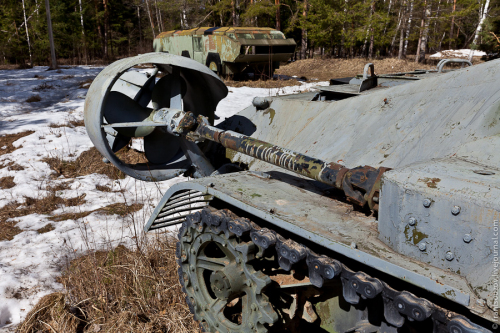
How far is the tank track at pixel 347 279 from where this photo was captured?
157 cm

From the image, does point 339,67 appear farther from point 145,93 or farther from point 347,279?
point 347,279

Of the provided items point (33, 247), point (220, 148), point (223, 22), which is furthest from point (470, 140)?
point (223, 22)

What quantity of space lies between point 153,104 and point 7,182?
11.6ft

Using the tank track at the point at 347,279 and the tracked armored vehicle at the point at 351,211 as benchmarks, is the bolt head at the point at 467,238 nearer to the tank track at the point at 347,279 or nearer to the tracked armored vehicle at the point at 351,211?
the tracked armored vehicle at the point at 351,211

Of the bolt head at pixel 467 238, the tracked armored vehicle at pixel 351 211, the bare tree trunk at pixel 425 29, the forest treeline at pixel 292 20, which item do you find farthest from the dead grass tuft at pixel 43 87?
the bare tree trunk at pixel 425 29

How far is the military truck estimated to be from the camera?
567 inches

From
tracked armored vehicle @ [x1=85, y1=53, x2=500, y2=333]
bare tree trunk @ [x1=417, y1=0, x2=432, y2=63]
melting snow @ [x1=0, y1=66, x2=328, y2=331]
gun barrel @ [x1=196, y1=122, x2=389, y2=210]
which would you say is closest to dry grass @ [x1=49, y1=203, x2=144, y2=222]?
melting snow @ [x1=0, y1=66, x2=328, y2=331]

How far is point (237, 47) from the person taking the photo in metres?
14.2

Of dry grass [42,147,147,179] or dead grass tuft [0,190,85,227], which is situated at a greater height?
dry grass [42,147,147,179]

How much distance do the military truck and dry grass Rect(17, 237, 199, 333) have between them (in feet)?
37.3

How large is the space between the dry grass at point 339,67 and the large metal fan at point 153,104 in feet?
51.1

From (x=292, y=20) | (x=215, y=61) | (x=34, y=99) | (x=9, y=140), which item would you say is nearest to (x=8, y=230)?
(x=9, y=140)

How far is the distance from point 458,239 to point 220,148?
10.9 ft

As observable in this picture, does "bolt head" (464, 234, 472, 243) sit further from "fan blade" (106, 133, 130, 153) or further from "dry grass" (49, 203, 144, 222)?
"dry grass" (49, 203, 144, 222)
